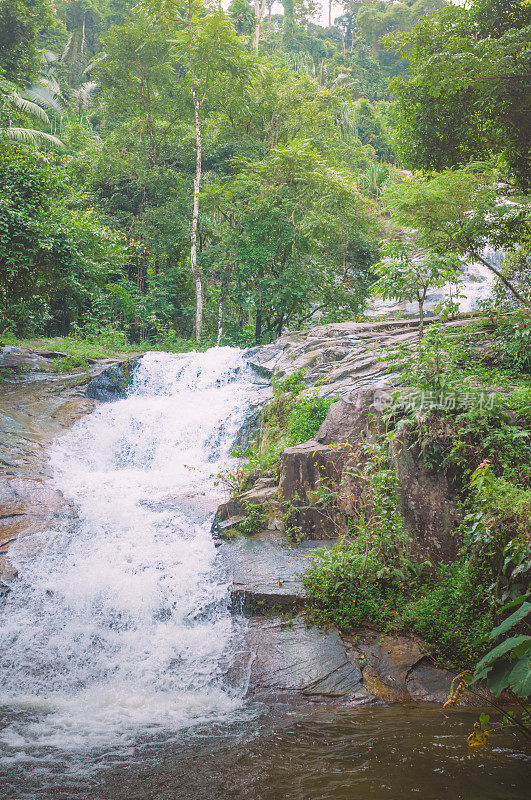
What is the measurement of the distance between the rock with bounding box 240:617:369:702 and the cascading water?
321 millimetres

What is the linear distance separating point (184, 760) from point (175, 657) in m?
1.64

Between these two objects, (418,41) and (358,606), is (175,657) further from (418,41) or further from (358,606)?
(418,41)

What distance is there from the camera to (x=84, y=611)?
558 centimetres

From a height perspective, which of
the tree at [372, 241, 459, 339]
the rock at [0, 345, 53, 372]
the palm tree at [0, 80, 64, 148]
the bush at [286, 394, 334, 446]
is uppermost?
the palm tree at [0, 80, 64, 148]

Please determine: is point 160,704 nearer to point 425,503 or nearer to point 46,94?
point 425,503

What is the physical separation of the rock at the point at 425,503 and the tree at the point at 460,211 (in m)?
3.81

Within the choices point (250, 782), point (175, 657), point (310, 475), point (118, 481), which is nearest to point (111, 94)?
point (118, 481)

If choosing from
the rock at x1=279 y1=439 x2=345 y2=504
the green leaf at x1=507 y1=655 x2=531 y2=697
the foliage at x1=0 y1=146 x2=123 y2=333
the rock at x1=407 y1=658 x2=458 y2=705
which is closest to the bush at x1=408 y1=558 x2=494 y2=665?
the rock at x1=407 y1=658 x2=458 y2=705

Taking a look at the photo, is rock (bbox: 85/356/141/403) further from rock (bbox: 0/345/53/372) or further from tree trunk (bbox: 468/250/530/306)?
tree trunk (bbox: 468/250/530/306)

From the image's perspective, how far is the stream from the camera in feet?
10.3

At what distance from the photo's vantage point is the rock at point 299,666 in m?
4.49

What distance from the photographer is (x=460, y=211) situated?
8219 mm

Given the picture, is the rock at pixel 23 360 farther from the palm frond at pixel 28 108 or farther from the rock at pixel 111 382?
the palm frond at pixel 28 108

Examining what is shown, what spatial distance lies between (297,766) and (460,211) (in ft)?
26.4
